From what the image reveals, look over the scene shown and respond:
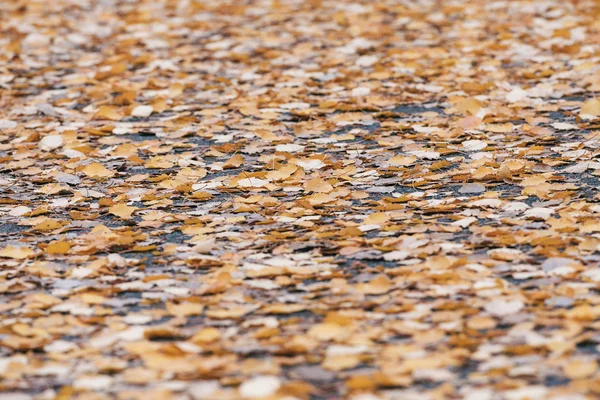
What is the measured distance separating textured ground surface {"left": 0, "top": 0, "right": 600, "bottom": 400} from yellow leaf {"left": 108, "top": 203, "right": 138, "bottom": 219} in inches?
0.7

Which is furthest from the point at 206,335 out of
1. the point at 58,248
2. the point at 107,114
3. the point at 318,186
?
the point at 107,114

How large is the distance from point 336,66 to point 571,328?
3690mm

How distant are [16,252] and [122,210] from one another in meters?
0.54

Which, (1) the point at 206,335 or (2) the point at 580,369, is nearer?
(2) the point at 580,369

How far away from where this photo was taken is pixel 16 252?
343 cm

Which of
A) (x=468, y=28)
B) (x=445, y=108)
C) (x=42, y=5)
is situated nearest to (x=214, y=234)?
(x=445, y=108)

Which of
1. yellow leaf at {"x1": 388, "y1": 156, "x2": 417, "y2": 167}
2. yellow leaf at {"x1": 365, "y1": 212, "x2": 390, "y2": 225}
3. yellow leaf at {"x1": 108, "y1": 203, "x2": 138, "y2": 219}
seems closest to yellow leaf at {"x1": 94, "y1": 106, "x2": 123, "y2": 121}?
yellow leaf at {"x1": 108, "y1": 203, "x2": 138, "y2": 219}

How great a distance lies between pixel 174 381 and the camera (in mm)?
2480

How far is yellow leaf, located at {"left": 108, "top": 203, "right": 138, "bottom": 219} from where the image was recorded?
382cm

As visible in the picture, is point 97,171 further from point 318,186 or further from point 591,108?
point 591,108

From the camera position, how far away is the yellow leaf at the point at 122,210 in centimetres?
382

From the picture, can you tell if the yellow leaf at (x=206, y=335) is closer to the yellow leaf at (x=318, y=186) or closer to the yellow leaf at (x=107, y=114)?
the yellow leaf at (x=318, y=186)

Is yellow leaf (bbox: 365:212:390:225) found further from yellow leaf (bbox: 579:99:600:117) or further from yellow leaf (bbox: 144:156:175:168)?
yellow leaf (bbox: 579:99:600:117)

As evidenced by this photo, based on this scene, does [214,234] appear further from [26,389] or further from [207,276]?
Answer: [26,389]
